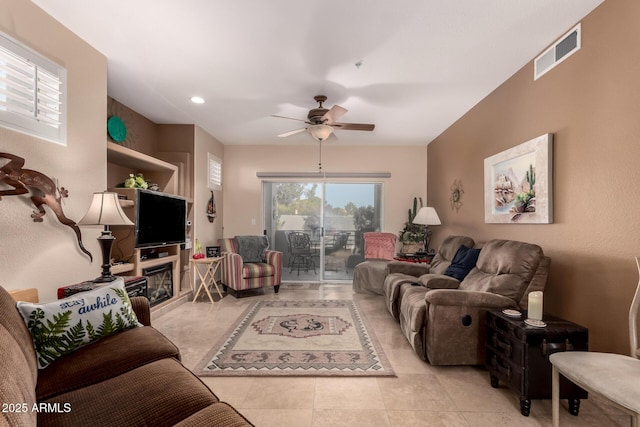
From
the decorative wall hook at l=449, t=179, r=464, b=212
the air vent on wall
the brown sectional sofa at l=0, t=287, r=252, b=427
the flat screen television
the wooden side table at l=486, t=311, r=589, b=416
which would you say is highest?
the air vent on wall

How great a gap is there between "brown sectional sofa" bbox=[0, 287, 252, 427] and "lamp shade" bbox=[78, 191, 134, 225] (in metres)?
1.05

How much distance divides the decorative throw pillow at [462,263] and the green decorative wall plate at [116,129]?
418cm

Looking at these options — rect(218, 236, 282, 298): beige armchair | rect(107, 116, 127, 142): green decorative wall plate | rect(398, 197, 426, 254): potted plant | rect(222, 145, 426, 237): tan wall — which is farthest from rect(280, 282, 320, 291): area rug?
rect(107, 116, 127, 142): green decorative wall plate

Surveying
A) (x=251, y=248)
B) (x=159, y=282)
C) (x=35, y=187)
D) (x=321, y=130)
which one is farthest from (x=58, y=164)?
(x=251, y=248)

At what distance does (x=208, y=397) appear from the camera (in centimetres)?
121

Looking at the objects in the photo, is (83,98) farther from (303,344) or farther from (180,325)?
(303,344)

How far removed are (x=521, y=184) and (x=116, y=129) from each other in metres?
4.43

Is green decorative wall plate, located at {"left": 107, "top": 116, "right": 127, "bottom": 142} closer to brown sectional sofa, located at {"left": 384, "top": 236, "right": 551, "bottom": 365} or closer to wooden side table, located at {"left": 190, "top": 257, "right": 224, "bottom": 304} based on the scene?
wooden side table, located at {"left": 190, "top": 257, "right": 224, "bottom": 304}

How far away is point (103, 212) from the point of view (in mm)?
2348

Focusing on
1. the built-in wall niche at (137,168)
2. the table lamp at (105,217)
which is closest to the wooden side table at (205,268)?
the built-in wall niche at (137,168)

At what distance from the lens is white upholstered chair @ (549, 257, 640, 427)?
1220 millimetres

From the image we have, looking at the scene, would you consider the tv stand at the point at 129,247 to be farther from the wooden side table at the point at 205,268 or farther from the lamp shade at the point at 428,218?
the lamp shade at the point at 428,218

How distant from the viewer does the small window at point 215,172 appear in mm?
5215

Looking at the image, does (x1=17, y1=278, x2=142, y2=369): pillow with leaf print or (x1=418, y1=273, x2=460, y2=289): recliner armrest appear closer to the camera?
(x1=17, y1=278, x2=142, y2=369): pillow with leaf print
